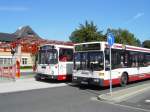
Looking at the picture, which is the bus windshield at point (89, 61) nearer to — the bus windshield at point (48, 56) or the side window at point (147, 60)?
the bus windshield at point (48, 56)

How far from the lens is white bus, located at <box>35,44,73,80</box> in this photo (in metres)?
20.0

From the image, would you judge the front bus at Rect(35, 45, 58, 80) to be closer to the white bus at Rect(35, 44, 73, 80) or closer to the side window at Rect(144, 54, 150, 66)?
the white bus at Rect(35, 44, 73, 80)

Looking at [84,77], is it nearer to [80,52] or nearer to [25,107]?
[80,52]

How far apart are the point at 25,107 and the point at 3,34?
6910cm

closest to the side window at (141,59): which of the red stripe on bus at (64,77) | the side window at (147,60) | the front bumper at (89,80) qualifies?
the side window at (147,60)

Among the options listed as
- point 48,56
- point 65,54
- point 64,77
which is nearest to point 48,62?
point 48,56

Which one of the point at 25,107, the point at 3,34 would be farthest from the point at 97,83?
the point at 3,34

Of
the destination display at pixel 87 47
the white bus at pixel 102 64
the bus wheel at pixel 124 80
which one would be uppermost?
the destination display at pixel 87 47

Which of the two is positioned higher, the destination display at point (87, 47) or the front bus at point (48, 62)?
the destination display at point (87, 47)

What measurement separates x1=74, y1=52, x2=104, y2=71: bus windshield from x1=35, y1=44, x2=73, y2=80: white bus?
2.35 meters

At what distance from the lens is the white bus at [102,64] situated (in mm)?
16375

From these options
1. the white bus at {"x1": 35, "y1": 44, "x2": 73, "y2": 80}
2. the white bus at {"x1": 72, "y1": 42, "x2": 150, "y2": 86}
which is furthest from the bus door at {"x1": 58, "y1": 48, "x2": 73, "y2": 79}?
the white bus at {"x1": 72, "y1": 42, "x2": 150, "y2": 86}

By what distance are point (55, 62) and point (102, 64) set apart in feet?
15.5

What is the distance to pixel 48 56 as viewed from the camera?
2066cm
